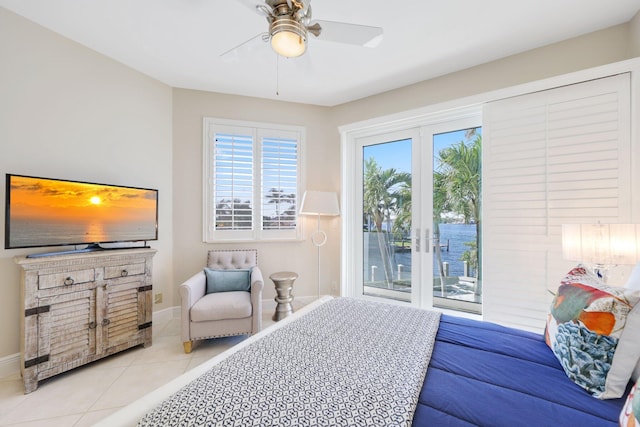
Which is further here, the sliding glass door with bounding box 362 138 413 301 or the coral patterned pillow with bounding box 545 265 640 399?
the sliding glass door with bounding box 362 138 413 301

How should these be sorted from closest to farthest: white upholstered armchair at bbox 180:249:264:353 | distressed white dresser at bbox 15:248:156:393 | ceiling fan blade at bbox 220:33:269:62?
ceiling fan blade at bbox 220:33:269:62, distressed white dresser at bbox 15:248:156:393, white upholstered armchair at bbox 180:249:264:353

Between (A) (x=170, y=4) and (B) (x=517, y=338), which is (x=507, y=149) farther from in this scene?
(A) (x=170, y=4)

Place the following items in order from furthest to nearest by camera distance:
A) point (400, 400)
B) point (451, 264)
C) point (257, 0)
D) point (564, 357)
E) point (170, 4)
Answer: point (451, 264) < point (170, 4) < point (257, 0) < point (564, 357) < point (400, 400)

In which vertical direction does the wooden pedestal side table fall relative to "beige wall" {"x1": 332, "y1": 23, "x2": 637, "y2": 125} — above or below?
below

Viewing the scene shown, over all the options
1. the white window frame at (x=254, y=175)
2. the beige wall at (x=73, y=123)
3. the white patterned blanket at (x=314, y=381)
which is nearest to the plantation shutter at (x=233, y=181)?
the white window frame at (x=254, y=175)

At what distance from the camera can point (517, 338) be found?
4.32 feet

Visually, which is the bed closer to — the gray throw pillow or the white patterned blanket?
the white patterned blanket

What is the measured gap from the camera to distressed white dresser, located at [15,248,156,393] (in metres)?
1.83

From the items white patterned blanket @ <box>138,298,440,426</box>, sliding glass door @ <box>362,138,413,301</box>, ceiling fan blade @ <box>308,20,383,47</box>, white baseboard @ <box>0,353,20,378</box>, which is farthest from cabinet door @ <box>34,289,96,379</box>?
sliding glass door @ <box>362,138,413,301</box>

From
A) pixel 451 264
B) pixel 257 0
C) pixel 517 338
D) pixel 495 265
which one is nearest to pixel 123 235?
pixel 257 0

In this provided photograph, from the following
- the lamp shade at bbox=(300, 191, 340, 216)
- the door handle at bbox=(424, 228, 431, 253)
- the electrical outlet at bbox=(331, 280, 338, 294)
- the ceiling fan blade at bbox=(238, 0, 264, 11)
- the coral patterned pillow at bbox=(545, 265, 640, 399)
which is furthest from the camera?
the electrical outlet at bbox=(331, 280, 338, 294)

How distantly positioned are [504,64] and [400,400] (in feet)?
9.53

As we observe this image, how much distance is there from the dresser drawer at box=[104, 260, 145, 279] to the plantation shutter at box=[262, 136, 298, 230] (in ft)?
4.47

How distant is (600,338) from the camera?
94 centimetres
